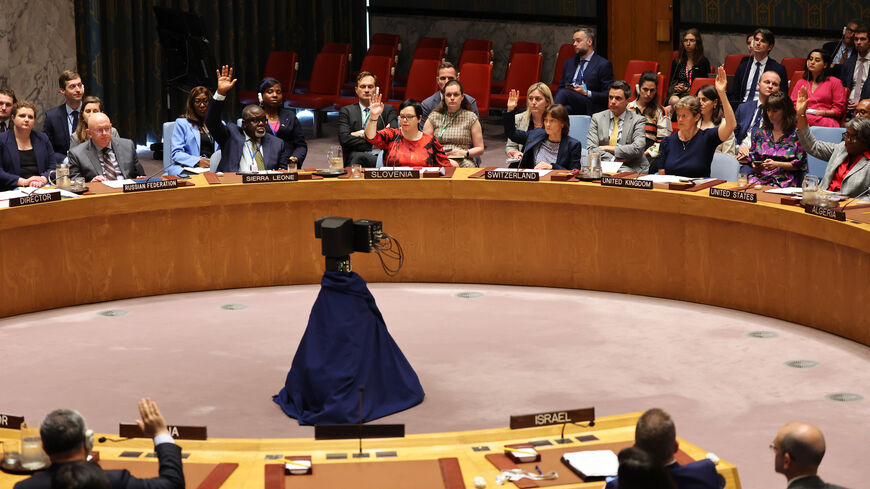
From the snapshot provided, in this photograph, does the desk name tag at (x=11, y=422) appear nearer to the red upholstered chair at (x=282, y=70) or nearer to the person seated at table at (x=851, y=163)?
the person seated at table at (x=851, y=163)

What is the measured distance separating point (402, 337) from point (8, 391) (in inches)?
76.3

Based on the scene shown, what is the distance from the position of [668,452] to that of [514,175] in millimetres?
4094

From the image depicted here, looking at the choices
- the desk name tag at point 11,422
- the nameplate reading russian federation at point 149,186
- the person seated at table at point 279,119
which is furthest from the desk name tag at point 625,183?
the desk name tag at point 11,422

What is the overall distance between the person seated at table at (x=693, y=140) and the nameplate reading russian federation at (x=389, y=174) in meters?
1.52

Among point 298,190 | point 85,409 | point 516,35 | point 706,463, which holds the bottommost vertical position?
point 85,409

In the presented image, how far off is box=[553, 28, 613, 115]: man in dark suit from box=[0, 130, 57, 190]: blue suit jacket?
4320 mm

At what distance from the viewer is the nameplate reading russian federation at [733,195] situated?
6.14 meters

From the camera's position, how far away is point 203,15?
12.8m

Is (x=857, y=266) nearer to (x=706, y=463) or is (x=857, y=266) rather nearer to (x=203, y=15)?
(x=706, y=463)

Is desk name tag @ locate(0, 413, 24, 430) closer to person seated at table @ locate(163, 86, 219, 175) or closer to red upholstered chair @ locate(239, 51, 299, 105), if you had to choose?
person seated at table @ locate(163, 86, 219, 175)

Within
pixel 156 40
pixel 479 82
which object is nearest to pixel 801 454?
pixel 479 82

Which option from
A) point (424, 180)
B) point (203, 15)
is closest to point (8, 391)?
point (424, 180)

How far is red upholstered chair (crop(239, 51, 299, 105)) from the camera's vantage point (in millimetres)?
12773

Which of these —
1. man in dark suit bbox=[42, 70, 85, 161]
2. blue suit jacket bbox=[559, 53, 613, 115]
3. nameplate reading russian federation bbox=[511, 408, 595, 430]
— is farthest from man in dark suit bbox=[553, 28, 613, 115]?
nameplate reading russian federation bbox=[511, 408, 595, 430]
